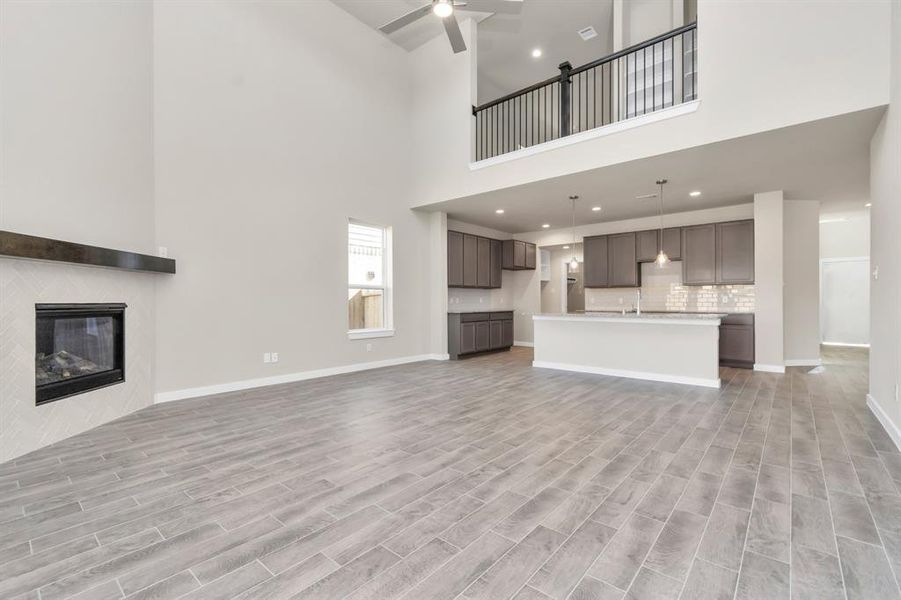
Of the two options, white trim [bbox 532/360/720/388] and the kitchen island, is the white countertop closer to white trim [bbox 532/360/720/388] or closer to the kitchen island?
the kitchen island

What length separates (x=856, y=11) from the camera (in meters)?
3.36

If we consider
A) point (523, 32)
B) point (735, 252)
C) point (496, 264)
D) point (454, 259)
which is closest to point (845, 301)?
point (735, 252)

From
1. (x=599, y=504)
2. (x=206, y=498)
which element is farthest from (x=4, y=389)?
(x=599, y=504)

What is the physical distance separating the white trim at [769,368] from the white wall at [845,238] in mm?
5192

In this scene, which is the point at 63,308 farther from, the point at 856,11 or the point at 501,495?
the point at 856,11

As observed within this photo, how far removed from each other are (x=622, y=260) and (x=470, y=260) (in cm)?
300

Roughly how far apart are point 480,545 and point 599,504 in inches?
30.1

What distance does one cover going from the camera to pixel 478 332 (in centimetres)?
784

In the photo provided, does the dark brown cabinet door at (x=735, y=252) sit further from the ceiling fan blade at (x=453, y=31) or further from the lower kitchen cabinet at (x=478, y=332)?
the ceiling fan blade at (x=453, y=31)

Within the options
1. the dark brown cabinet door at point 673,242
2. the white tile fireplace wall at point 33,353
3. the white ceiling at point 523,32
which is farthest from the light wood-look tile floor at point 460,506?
the white ceiling at point 523,32

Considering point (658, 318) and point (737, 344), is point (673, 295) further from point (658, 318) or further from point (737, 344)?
point (658, 318)

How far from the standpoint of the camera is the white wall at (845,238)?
8953mm

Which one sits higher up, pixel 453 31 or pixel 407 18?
pixel 407 18

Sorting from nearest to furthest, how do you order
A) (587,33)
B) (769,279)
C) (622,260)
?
(769,279) < (587,33) < (622,260)
